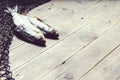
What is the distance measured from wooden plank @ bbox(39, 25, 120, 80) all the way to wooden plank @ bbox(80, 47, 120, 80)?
0.13ft

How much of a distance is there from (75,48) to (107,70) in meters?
0.40

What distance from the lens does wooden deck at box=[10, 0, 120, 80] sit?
2.18 metres

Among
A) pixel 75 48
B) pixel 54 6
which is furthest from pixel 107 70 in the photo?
pixel 54 6

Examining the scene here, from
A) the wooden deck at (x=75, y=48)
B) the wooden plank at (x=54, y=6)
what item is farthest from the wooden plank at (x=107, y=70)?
the wooden plank at (x=54, y=6)

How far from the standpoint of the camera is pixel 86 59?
233 centimetres

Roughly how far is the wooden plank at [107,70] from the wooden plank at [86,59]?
0.13ft

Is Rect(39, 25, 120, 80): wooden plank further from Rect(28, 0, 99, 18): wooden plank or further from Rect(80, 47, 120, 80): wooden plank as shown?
Rect(28, 0, 99, 18): wooden plank

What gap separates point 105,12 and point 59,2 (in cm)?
59

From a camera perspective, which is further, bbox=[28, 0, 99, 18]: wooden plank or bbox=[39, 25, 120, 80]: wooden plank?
bbox=[28, 0, 99, 18]: wooden plank

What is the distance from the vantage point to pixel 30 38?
256 cm

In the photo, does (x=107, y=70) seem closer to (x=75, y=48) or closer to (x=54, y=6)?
(x=75, y=48)

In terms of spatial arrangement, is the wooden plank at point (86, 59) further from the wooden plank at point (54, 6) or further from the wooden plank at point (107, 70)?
the wooden plank at point (54, 6)

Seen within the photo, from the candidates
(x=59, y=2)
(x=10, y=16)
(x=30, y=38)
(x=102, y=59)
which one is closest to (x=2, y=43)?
(x=30, y=38)

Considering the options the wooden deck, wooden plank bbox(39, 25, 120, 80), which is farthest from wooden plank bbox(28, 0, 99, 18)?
wooden plank bbox(39, 25, 120, 80)
